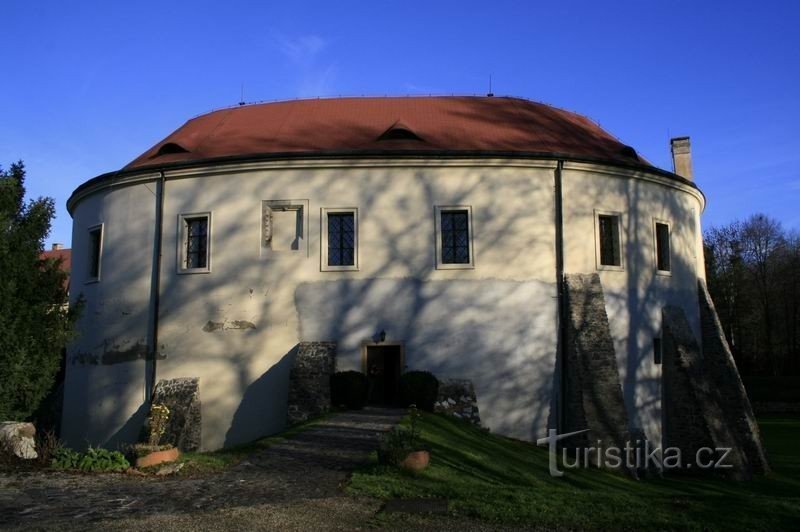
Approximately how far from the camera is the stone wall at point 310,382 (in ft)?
53.8

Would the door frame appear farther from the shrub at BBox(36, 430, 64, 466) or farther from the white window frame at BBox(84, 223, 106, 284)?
the white window frame at BBox(84, 223, 106, 284)

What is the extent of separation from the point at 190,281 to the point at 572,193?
1092 cm

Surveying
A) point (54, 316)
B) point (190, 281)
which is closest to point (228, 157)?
point (190, 281)

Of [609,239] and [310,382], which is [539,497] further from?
[609,239]

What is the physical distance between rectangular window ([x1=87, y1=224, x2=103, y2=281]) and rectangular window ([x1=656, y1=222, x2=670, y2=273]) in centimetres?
1684

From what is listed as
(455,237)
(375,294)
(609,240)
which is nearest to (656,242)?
(609,240)

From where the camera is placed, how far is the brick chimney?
25.5m

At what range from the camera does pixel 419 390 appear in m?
16.5

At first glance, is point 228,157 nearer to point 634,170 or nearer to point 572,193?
point 572,193

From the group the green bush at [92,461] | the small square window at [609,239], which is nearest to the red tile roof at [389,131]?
the small square window at [609,239]

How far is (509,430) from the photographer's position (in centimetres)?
1759

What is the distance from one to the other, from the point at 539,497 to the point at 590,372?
9.34 meters

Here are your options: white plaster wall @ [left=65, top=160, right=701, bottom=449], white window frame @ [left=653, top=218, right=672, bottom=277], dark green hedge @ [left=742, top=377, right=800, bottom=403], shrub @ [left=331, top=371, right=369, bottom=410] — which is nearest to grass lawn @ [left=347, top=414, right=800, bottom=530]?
shrub @ [left=331, top=371, right=369, bottom=410]

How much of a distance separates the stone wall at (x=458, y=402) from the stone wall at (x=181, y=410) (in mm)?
6288
